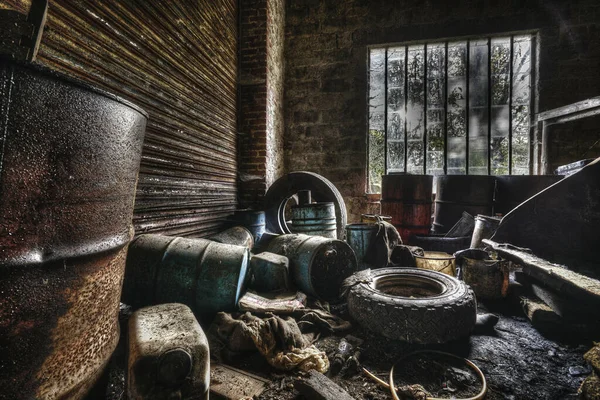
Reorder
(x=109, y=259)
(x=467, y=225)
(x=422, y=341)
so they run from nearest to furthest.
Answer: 1. (x=109, y=259)
2. (x=422, y=341)
3. (x=467, y=225)

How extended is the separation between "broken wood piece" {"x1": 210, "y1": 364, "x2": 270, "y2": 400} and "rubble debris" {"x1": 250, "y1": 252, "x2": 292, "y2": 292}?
885mm

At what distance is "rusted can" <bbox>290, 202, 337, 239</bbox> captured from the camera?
381cm

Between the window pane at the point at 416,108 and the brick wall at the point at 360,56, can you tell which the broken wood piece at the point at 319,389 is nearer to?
the brick wall at the point at 360,56

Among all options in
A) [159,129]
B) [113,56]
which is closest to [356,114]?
[159,129]

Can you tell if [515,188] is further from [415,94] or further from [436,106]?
[415,94]

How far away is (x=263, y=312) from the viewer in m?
2.19

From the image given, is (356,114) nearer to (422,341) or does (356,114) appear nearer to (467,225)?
(467,225)

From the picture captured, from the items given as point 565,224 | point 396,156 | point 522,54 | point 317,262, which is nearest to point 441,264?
point 565,224

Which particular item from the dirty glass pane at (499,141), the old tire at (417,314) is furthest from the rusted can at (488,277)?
the dirty glass pane at (499,141)

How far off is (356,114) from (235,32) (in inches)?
126

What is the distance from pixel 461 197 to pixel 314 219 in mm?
3175

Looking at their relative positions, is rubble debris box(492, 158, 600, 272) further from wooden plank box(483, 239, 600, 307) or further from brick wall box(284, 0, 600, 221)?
brick wall box(284, 0, 600, 221)

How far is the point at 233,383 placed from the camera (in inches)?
62.6

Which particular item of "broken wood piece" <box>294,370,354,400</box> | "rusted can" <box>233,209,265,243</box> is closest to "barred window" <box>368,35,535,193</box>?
"rusted can" <box>233,209,265,243</box>
